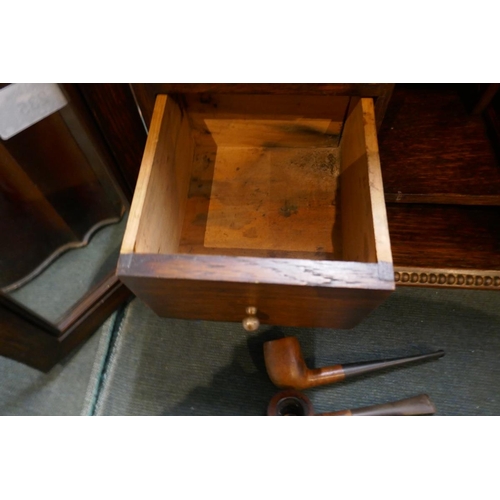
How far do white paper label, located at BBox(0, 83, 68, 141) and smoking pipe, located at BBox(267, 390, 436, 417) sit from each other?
0.62 metres

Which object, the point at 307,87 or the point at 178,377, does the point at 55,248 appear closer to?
the point at 178,377

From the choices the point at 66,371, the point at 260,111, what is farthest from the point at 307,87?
the point at 66,371

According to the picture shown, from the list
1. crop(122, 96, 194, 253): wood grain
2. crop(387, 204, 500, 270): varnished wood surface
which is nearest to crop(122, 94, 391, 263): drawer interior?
crop(122, 96, 194, 253): wood grain

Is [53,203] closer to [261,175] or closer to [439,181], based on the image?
[261,175]

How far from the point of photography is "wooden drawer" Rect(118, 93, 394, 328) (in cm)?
45

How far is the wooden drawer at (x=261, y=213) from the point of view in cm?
45

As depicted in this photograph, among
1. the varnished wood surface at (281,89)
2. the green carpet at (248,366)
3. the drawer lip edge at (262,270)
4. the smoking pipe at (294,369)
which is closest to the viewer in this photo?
the drawer lip edge at (262,270)

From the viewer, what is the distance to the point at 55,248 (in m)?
0.81

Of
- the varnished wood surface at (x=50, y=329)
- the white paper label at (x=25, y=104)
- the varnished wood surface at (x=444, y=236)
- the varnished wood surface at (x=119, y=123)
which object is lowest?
the varnished wood surface at (x=444, y=236)

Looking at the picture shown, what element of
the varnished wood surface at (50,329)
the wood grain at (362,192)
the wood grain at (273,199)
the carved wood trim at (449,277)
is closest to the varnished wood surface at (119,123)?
the wood grain at (273,199)

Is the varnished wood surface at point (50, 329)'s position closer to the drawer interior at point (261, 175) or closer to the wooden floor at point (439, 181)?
the drawer interior at point (261, 175)

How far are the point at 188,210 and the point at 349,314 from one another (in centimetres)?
36

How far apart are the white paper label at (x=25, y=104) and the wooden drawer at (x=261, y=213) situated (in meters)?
0.15

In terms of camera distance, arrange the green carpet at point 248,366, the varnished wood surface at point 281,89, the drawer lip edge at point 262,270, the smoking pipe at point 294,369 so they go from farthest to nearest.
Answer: the green carpet at point 248,366, the smoking pipe at point 294,369, the varnished wood surface at point 281,89, the drawer lip edge at point 262,270
